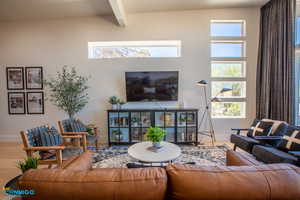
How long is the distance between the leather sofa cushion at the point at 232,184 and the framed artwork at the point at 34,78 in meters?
4.71

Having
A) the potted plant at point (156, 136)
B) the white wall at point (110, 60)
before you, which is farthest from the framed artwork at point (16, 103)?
the potted plant at point (156, 136)

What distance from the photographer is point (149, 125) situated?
4043mm

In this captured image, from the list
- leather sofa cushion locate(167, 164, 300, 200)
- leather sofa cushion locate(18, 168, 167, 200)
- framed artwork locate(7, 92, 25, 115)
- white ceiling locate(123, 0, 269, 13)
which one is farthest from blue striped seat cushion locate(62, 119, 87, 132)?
white ceiling locate(123, 0, 269, 13)

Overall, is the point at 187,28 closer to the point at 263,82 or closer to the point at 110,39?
the point at 110,39

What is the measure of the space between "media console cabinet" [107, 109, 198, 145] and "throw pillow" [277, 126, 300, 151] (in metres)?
1.73

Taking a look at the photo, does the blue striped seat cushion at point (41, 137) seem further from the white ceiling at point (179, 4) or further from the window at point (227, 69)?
the window at point (227, 69)

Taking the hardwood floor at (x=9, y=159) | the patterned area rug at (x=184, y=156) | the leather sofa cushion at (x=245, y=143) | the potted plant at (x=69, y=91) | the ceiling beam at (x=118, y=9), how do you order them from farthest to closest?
the potted plant at (x=69, y=91) → the ceiling beam at (x=118, y=9) → the patterned area rug at (x=184, y=156) → the leather sofa cushion at (x=245, y=143) → the hardwood floor at (x=9, y=159)

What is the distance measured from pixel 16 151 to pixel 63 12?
11.7ft

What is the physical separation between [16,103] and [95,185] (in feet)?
16.0

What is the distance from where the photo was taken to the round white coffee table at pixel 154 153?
210 centimetres

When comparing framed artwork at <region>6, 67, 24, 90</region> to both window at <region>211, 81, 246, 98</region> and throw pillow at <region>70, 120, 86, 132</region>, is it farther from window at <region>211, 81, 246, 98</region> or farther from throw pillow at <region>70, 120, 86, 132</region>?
window at <region>211, 81, 246, 98</region>

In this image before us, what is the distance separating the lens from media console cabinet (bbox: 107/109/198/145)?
13.1ft

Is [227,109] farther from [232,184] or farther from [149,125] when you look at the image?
[232,184]

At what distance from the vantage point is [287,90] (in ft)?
10.5
